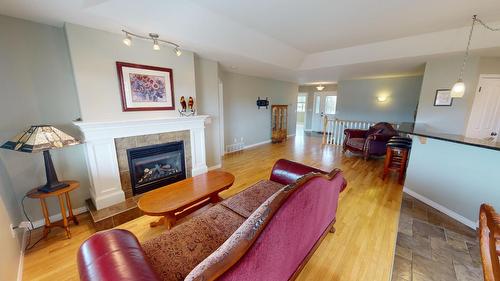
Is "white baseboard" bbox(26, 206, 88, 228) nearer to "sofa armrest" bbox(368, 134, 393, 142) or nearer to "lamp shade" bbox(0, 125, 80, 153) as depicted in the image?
"lamp shade" bbox(0, 125, 80, 153)

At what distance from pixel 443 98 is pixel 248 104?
447cm

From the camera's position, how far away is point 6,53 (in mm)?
1867

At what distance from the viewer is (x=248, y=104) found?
5.62m

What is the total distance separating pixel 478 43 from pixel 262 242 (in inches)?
174

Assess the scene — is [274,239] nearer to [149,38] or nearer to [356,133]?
[149,38]

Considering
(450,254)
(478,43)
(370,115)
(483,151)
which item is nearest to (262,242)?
(450,254)

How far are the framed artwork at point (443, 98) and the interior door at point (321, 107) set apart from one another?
15.8 ft

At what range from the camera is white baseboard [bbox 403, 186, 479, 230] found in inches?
83.8

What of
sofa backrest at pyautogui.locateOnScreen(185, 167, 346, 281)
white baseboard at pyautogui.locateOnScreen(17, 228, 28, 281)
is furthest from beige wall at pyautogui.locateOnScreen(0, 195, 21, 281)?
sofa backrest at pyautogui.locateOnScreen(185, 167, 346, 281)

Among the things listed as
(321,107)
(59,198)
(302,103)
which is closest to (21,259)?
(59,198)

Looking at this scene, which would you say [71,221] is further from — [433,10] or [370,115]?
[370,115]

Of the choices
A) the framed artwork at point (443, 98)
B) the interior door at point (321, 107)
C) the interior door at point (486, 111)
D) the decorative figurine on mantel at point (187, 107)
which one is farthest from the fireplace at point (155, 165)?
the interior door at point (321, 107)

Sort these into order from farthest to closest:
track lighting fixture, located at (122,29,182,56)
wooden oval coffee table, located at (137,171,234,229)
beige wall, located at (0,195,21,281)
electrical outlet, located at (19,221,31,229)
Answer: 1. track lighting fixture, located at (122,29,182,56)
2. electrical outlet, located at (19,221,31,229)
3. wooden oval coffee table, located at (137,171,234,229)
4. beige wall, located at (0,195,21,281)

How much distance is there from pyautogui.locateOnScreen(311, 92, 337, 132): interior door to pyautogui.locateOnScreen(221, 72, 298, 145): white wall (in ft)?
7.95
